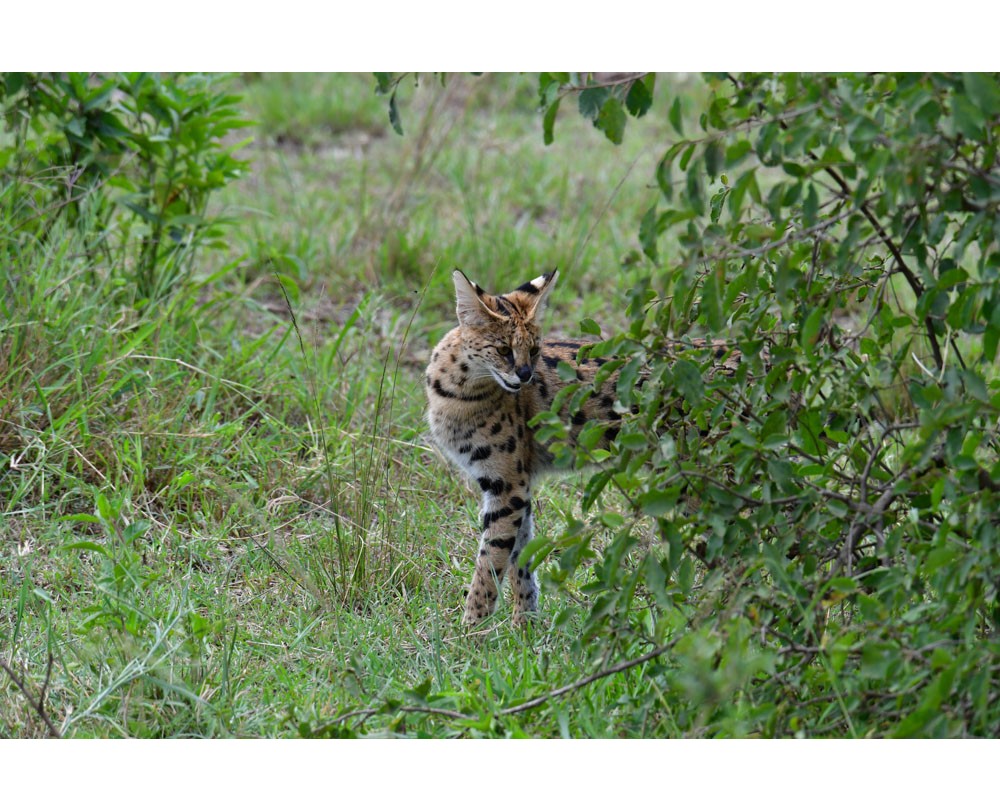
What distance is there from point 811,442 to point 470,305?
6.10 feet

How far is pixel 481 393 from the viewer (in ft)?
17.7

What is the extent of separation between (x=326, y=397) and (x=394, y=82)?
2.45 meters

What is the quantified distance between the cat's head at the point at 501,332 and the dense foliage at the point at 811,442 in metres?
1.12

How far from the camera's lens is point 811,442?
3889 mm

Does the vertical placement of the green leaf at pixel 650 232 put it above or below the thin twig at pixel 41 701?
above

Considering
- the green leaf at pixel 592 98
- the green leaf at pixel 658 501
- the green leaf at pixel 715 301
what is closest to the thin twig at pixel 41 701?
the green leaf at pixel 658 501

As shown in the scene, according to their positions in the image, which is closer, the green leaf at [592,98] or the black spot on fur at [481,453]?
the green leaf at [592,98]

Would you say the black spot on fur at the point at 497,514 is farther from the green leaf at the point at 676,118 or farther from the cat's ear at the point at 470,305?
the green leaf at the point at 676,118

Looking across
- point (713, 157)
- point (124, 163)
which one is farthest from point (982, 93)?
point (124, 163)

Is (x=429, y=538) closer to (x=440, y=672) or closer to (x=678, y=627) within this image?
(x=440, y=672)

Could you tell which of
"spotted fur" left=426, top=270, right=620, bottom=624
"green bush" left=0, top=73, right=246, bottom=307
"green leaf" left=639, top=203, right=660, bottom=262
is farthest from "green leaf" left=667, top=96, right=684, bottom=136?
"green bush" left=0, top=73, right=246, bottom=307

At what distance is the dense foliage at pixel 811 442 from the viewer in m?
2.97

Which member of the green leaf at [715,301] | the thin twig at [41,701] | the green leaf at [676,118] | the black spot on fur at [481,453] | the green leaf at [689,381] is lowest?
the thin twig at [41,701]

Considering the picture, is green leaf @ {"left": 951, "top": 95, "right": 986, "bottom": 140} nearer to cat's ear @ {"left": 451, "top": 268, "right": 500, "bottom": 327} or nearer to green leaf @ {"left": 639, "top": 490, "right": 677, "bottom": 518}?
green leaf @ {"left": 639, "top": 490, "right": 677, "bottom": 518}
